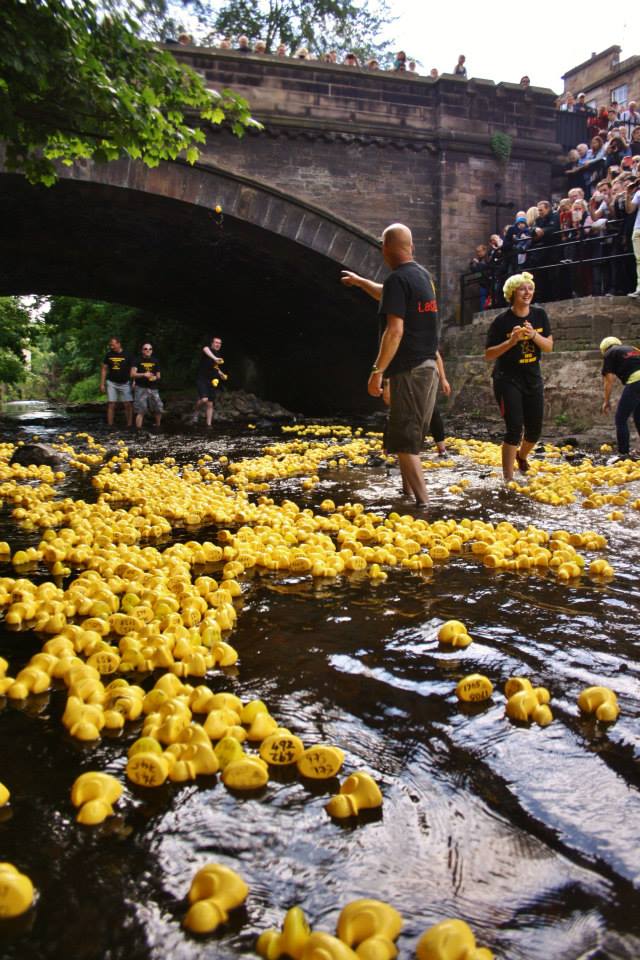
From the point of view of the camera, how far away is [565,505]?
255 inches

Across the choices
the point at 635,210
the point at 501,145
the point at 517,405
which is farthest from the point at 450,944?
the point at 501,145

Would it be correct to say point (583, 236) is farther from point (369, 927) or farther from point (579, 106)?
point (369, 927)

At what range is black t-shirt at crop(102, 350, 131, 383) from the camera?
55.9 ft

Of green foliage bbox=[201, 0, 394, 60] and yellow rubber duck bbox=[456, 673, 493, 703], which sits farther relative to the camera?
green foliage bbox=[201, 0, 394, 60]

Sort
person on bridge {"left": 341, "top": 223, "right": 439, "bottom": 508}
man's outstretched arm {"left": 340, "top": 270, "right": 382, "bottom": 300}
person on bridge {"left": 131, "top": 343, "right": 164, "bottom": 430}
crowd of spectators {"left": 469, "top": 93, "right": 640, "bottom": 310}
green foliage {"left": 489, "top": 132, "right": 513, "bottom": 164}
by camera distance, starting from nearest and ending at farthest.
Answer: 1. person on bridge {"left": 341, "top": 223, "right": 439, "bottom": 508}
2. man's outstretched arm {"left": 340, "top": 270, "right": 382, "bottom": 300}
3. crowd of spectators {"left": 469, "top": 93, "right": 640, "bottom": 310}
4. person on bridge {"left": 131, "top": 343, "right": 164, "bottom": 430}
5. green foliage {"left": 489, "top": 132, "right": 513, "bottom": 164}

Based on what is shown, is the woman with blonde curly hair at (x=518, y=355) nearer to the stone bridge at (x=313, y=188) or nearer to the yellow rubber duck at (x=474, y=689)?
the yellow rubber duck at (x=474, y=689)

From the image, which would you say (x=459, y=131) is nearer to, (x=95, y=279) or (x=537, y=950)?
(x=95, y=279)

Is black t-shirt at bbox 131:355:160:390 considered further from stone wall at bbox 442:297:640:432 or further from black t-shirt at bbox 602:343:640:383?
black t-shirt at bbox 602:343:640:383

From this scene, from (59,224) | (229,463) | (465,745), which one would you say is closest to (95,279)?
(59,224)

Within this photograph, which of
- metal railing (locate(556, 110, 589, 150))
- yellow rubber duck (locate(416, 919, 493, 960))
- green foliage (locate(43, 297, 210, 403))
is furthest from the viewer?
green foliage (locate(43, 297, 210, 403))

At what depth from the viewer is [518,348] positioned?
735 centimetres

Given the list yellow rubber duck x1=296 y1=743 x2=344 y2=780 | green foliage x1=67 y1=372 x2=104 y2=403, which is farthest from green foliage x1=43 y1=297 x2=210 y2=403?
yellow rubber duck x1=296 y1=743 x2=344 y2=780

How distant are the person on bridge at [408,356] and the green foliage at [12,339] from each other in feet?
84.0

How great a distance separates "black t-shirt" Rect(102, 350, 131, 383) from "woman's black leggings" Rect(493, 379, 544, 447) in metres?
11.8
